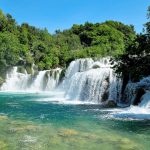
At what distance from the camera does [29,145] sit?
1498 centimetres

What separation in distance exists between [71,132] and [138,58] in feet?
30.6

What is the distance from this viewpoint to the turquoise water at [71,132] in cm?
1498

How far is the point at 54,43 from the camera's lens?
74.5 meters

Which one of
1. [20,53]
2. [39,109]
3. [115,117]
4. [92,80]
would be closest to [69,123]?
[115,117]

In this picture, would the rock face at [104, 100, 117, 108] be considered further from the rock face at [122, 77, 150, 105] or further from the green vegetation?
the green vegetation

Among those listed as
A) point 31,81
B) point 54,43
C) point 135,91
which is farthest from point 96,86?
point 54,43

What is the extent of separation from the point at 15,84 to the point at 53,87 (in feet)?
22.3

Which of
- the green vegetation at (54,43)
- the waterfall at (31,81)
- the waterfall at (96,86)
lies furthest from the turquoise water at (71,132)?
the waterfall at (31,81)

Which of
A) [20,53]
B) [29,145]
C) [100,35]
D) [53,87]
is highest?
[100,35]

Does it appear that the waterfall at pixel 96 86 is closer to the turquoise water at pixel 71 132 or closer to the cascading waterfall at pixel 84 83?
the cascading waterfall at pixel 84 83

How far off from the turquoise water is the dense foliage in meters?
3.38

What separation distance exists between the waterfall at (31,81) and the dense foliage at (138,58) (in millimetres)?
26309

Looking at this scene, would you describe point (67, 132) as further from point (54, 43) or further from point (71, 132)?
point (54, 43)

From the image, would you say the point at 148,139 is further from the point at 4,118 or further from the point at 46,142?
the point at 4,118
